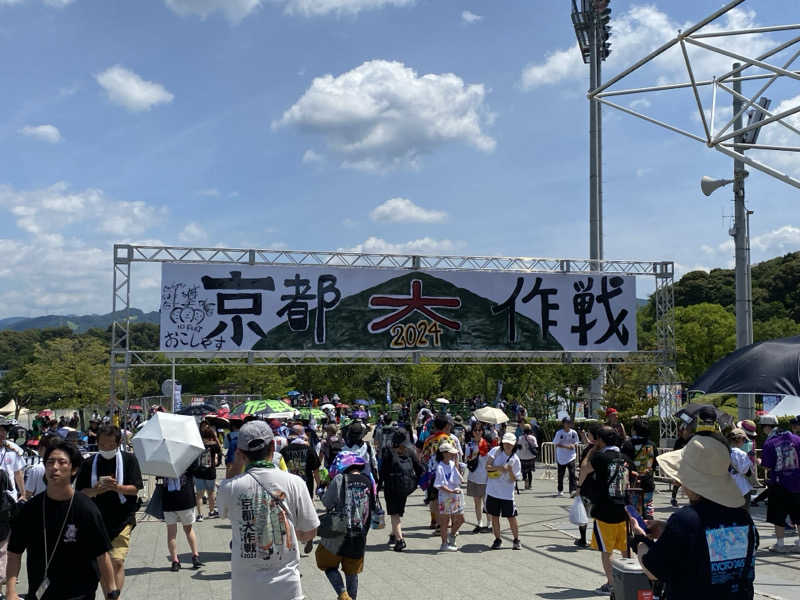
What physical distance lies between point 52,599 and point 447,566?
602 centimetres

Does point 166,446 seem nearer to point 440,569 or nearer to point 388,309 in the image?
point 440,569

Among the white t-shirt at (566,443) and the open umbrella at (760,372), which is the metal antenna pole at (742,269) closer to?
the white t-shirt at (566,443)

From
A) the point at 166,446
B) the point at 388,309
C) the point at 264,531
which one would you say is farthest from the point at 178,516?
the point at 388,309

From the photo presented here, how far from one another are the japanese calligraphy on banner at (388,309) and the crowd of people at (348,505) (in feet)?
17.6

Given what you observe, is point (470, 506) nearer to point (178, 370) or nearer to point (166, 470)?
point (166, 470)

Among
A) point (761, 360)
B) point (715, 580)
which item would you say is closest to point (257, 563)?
point (715, 580)

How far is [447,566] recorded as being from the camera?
31.5 ft

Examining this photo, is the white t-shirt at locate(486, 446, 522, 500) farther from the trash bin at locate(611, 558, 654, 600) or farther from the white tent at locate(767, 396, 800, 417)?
the white tent at locate(767, 396, 800, 417)

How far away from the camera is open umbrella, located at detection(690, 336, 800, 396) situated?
8.59m

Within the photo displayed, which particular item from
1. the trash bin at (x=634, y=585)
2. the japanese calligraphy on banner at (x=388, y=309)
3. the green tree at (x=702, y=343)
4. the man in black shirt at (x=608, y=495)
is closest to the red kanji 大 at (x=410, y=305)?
the japanese calligraphy on banner at (x=388, y=309)

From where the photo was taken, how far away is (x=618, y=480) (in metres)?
7.78

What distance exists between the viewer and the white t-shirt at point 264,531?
4.70 meters

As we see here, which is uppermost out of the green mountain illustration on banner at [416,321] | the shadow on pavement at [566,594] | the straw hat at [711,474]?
the green mountain illustration on banner at [416,321]

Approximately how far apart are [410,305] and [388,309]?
0.61m
